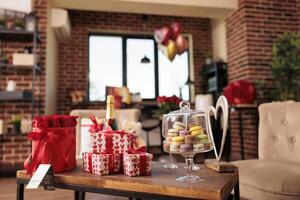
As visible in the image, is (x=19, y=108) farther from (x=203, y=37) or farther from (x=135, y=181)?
(x=203, y=37)

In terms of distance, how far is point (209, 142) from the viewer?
110 centimetres

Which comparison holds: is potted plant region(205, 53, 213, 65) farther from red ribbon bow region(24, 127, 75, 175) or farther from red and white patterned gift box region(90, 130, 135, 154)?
red ribbon bow region(24, 127, 75, 175)

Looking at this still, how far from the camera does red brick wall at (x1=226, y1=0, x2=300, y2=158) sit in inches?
161

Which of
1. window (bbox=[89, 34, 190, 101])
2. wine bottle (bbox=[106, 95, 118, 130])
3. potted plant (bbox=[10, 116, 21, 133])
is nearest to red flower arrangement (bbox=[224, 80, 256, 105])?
window (bbox=[89, 34, 190, 101])

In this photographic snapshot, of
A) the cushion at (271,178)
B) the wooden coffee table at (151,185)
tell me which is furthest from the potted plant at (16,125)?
the cushion at (271,178)

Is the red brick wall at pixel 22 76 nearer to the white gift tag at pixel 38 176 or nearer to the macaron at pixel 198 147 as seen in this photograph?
the white gift tag at pixel 38 176

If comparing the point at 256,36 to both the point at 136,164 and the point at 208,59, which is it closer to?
the point at 208,59

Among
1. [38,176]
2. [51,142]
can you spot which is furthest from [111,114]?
[38,176]

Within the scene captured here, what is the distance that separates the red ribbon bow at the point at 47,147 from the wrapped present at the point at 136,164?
280 mm

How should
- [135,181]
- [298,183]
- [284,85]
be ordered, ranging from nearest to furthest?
[135,181] < [298,183] < [284,85]

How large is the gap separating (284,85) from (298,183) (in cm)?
255

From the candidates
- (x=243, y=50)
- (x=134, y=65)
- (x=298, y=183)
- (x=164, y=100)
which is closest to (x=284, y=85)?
(x=243, y=50)

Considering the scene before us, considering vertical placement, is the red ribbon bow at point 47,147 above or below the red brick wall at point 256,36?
below

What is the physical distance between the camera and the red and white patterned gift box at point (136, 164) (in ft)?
3.54
